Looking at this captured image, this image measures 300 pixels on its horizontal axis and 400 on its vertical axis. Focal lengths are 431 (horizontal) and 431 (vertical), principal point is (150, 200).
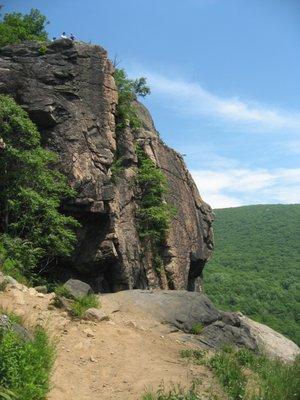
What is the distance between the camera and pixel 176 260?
18.8 m

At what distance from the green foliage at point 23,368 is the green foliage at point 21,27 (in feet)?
61.6

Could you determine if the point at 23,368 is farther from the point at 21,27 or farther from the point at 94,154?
the point at 21,27

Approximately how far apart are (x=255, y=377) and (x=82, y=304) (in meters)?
4.40

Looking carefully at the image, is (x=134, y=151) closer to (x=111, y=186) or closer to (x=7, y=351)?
(x=111, y=186)

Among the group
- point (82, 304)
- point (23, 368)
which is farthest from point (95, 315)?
point (23, 368)

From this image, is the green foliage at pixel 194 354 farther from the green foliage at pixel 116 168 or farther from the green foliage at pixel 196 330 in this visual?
the green foliage at pixel 116 168

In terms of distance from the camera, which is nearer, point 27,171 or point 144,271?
point 27,171

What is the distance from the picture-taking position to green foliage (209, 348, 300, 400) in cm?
678

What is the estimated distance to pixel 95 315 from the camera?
32.2 ft

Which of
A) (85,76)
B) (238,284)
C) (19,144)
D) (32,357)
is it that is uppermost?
(85,76)

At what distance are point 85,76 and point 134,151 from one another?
3769mm

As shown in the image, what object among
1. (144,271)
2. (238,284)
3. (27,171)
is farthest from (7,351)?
(238,284)

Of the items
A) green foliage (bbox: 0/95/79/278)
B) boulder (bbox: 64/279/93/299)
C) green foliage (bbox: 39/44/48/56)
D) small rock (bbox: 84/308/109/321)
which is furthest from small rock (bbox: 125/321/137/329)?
green foliage (bbox: 39/44/48/56)

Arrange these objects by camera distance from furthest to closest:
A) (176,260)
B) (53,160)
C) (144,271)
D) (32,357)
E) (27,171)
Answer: (176,260), (144,271), (53,160), (27,171), (32,357)
